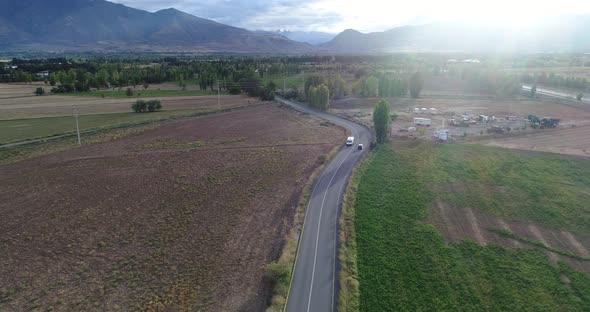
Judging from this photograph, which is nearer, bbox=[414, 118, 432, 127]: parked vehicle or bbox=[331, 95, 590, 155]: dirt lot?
bbox=[331, 95, 590, 155]: dirt lot

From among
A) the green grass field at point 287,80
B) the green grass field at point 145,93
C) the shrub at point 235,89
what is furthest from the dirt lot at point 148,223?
the green grass field at point 287,80

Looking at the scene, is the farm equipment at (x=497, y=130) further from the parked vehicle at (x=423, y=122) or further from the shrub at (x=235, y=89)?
→ the shrub at (x=235, y=89)

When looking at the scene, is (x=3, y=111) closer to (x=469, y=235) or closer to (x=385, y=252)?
(x=385, y=252)

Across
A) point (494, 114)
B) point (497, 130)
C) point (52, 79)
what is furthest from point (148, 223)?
point (52, 79)

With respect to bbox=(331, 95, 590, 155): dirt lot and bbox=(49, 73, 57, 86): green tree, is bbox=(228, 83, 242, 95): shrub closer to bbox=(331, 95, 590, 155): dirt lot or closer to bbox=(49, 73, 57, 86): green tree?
bbox=(331, 95, 590, 155): dirt lot

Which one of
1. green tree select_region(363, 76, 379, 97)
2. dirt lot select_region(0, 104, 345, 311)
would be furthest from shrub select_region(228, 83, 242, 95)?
dirt lot select_region(0, 104, 345, 311)

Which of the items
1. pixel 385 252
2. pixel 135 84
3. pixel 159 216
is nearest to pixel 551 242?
pixel 385 252

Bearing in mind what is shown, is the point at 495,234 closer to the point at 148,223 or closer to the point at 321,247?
the point at 321,247
